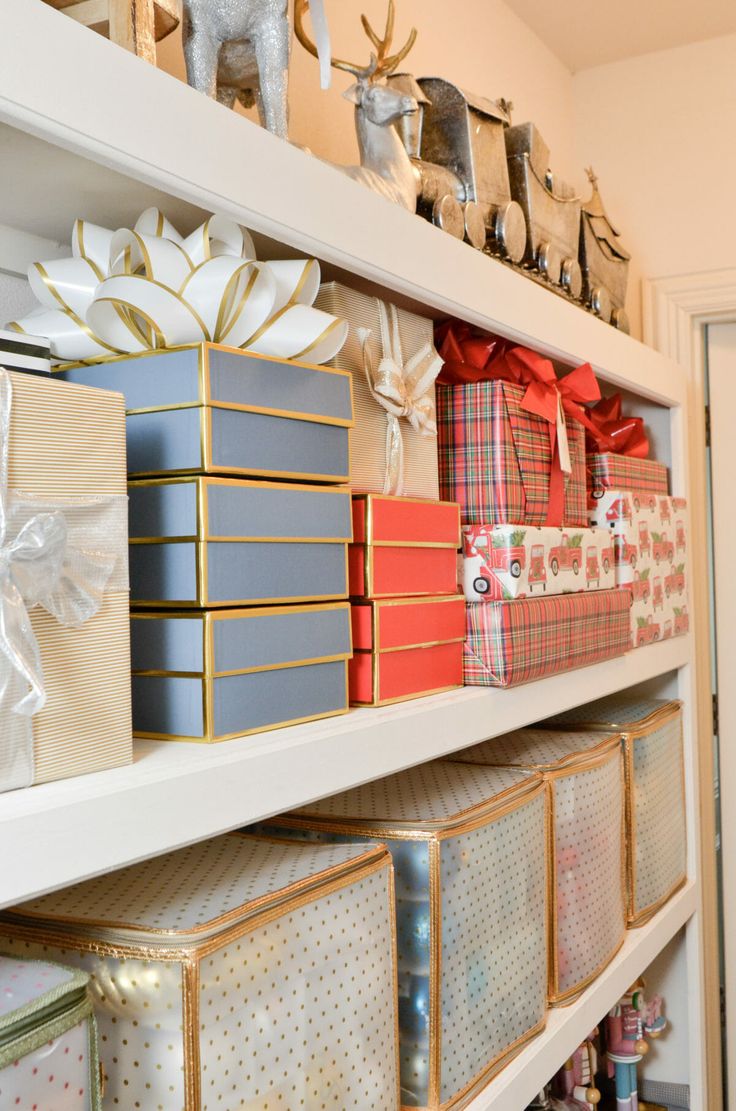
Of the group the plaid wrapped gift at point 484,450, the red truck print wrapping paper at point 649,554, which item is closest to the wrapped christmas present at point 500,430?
the plaid wrapped gift at point 484,450

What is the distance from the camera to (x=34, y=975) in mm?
603

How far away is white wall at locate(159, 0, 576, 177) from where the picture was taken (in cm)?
140

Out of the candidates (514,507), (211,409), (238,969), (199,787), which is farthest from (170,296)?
(514,507)

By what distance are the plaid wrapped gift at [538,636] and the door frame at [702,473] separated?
0.82 meters

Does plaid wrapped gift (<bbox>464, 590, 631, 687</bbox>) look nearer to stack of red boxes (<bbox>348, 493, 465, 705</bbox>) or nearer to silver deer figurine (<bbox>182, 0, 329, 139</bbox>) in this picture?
stack of red boxes (<bbox>348, 493, 465, 705</bbox>)

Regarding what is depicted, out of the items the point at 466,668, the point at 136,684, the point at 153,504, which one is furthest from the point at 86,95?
the point at 466,668

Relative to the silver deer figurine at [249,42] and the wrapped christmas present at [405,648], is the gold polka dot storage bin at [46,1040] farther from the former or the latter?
the silver deer figurine at [249,42]

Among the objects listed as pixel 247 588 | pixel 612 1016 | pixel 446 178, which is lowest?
pixel 612 1016

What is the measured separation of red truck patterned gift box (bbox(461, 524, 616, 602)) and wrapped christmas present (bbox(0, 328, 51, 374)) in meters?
0.59

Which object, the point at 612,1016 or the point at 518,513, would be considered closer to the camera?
the point at 518,513

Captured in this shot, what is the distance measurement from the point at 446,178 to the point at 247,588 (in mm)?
721

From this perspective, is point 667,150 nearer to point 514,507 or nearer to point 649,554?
point 649,554

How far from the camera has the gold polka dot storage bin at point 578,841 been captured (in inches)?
51.0

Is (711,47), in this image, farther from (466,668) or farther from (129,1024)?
(129,1024)
